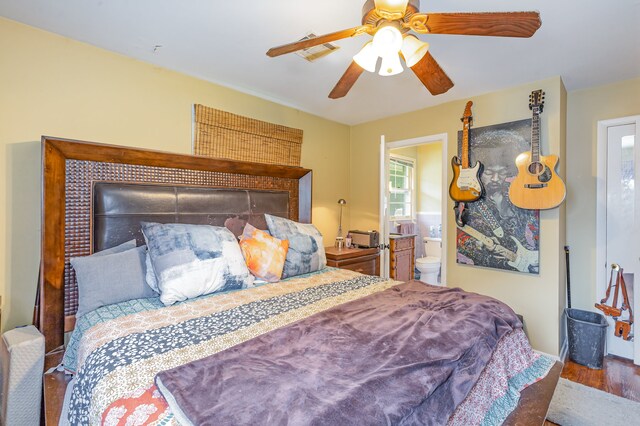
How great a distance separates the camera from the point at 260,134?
3.03m

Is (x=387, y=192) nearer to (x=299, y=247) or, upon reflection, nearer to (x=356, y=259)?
(x=356, y=259)

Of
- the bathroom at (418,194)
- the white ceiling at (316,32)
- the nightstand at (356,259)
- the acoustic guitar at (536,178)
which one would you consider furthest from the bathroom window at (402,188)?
the acoustic guitar at (536,178)

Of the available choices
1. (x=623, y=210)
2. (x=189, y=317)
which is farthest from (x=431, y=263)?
(x=189, y=317)

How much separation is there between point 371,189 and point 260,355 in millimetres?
3100

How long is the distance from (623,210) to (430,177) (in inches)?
106

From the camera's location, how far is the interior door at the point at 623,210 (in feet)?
8.59

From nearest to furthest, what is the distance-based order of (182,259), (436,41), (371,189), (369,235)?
1. (182,259)
2. (436,41)
3. (369,235)
4. (371,189)

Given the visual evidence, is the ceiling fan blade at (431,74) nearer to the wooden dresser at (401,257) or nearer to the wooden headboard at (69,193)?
the wooden headboard at (69,193)

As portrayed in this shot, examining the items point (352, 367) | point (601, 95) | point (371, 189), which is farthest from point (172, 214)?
point (601, 95)

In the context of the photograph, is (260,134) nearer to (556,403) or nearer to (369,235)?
(369,235)

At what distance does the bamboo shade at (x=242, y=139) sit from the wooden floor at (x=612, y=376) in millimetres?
3132

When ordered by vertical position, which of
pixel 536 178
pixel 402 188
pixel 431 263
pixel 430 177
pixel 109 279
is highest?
pixel 430 177

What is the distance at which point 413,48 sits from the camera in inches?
58.2

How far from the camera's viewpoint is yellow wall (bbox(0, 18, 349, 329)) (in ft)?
6.01
